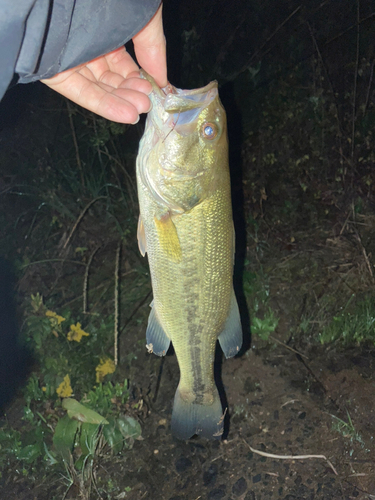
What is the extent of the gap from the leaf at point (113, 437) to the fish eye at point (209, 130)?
263 cm

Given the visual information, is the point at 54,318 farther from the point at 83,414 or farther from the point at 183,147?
the point at 183,147

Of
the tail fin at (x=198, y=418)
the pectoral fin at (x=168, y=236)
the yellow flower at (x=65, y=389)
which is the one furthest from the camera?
the yellow flower at (x=65, y=389)

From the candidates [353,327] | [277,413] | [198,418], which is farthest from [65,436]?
[353,327]

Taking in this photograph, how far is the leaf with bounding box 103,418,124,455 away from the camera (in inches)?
129

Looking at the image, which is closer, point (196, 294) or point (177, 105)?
point (177, 105)

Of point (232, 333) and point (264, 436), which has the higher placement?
point (232, 333)

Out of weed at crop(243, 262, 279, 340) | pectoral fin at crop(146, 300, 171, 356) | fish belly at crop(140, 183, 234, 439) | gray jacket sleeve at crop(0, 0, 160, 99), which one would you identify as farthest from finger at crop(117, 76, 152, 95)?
weed at crop(243, 262, 279, 340)

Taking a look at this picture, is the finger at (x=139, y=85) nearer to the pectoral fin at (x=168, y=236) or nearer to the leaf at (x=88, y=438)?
the pectoral fin at (x=168, y=236)

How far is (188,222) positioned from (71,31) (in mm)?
930

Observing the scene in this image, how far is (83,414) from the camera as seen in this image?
328 centimetres

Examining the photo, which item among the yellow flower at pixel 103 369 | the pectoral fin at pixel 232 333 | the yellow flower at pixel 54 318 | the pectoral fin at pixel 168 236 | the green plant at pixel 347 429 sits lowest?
the green plant at pixel 347 429

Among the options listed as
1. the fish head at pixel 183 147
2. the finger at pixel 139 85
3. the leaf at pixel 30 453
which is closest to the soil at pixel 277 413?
the leaf at pixel 30 453

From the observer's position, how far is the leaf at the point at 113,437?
3.27 m

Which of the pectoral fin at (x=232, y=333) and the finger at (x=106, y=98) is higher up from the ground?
the finger at (x=106, y=98)
